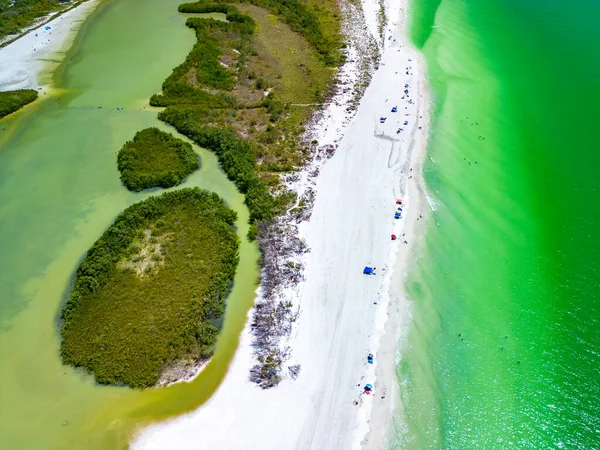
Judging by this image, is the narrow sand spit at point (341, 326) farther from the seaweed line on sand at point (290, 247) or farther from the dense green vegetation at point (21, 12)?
the dense green vegetation at point (21, 12)

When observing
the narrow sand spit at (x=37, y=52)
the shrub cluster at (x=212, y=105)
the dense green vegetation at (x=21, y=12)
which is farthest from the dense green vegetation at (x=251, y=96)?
the dense green vegetation at (x=21, y=12)

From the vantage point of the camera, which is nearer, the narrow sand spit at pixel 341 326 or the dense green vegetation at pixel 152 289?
the narrow sand spit at pixel 341 326

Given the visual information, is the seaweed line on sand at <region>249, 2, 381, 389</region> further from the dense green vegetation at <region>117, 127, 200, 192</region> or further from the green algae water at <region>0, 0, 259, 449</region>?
the dense green vegetation at <region>117, 127, 200, 192</region>

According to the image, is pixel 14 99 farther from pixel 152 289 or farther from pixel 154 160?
pixel 152 289

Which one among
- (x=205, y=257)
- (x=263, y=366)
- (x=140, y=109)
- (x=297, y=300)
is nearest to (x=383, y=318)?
(x=297, y=300)

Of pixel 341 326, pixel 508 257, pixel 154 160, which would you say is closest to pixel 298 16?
pixel 154 160
